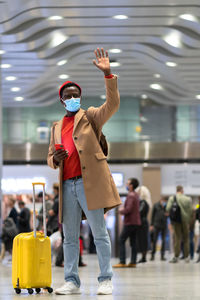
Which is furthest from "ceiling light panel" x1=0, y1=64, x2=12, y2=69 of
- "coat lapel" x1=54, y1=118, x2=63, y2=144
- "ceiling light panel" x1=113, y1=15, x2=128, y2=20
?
"coat lapel" x1=54, y1=118, x2=63, y2=144

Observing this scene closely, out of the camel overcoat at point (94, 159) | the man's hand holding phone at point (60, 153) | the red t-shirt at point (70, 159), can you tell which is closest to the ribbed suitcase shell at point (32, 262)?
the camel overcoat at point (94, 159)

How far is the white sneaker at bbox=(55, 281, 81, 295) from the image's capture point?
5.88m

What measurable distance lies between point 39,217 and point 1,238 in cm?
447

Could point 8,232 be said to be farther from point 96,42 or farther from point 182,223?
point 96,42

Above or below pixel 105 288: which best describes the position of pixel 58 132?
above

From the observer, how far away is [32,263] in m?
6.07

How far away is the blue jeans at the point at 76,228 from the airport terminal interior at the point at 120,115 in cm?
24

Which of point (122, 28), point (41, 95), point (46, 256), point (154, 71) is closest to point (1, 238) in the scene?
point (122, 28)

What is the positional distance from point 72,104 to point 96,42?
438 inches

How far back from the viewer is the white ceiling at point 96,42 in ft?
45.4

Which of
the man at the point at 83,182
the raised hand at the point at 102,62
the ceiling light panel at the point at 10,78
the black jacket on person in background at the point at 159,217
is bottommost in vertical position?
the black jacket on person in background at the point at 159,217

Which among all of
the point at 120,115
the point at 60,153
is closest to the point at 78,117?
the point at 60,153

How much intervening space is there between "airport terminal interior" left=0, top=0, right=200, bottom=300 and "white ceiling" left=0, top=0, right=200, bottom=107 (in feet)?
0.09

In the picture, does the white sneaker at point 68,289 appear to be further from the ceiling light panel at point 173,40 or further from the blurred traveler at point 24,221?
the blurred traveler at point 24,221
